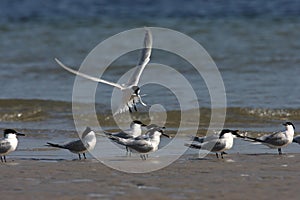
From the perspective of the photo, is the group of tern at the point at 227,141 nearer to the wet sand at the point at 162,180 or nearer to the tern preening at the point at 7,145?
the wet sand at the point at 162,180

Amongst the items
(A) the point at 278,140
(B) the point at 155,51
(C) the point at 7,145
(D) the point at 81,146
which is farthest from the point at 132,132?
(B) the point at 155,51

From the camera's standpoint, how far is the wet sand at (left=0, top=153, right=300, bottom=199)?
22.2ft

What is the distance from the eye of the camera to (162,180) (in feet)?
24.2

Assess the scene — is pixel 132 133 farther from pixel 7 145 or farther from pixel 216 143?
pixel 7 145

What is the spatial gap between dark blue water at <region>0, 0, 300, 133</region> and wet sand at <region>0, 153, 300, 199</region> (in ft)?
10.9

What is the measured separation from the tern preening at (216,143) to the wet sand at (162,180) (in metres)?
0.20

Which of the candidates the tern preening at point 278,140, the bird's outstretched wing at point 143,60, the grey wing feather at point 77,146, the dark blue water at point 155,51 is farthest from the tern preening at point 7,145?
the tern preening at point 278,140

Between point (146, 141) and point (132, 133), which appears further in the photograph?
point (132, 133)

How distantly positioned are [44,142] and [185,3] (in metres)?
20.4

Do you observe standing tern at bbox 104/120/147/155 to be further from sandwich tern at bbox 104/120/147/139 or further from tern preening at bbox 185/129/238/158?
tern preening at bbox 185/129/238/158

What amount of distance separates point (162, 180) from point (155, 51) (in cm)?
1193

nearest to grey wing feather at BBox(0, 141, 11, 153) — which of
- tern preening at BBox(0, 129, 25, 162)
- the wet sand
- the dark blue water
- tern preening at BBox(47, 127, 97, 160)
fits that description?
tern preening at BBox(0, 129, 25, 162)

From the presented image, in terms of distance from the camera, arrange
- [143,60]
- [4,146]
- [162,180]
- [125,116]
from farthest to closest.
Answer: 1. [125,116]
2. [143,60]
3. [4,146]
4. [162,180]

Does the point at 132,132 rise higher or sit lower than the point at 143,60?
lower
